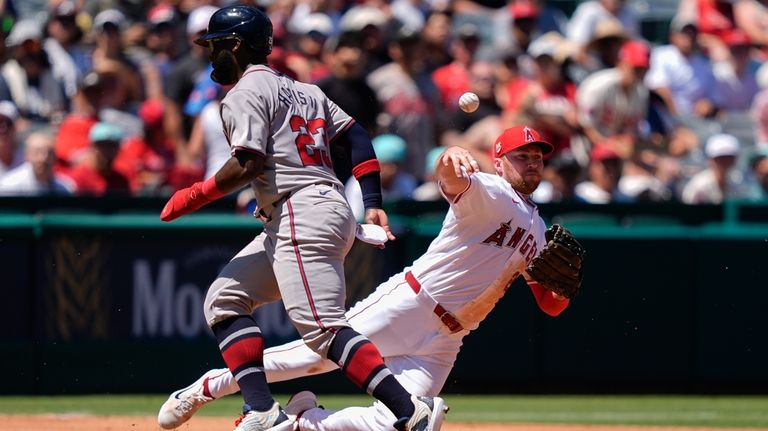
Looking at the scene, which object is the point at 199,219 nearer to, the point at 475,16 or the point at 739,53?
the point at 475,16

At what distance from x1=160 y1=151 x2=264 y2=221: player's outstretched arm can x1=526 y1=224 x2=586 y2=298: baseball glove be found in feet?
4.18

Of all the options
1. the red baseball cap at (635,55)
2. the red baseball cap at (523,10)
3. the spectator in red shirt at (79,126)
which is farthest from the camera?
the red baseball cap at (523,10)

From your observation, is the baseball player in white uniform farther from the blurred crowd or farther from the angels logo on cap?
the blurred crowd

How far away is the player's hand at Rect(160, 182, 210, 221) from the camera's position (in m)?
5.07

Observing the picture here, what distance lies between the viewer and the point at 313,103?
536cm

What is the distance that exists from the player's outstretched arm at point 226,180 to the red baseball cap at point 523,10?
746cm

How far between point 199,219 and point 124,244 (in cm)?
54

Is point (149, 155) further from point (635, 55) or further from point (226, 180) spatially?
point (226, 180)

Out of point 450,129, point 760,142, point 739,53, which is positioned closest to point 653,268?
point 450,129

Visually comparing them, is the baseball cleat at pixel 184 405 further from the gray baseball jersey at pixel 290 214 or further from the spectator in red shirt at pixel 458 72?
the spectator in red shirt at pixel 458 72

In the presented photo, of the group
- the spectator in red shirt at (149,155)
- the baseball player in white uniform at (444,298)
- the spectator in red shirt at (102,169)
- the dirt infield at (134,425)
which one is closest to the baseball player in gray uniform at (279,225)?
the baseball player in white uniform at (444,298)

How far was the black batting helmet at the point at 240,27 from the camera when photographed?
5234mm

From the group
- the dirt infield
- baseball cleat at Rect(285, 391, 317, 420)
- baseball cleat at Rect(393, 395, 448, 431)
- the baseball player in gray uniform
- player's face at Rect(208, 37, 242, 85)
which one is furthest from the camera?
the dirt infield

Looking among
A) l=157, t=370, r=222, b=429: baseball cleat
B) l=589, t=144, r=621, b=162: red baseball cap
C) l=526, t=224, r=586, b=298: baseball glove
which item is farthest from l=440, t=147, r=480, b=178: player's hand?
l=589, t=144, r=621, b=162: red baseball cap
